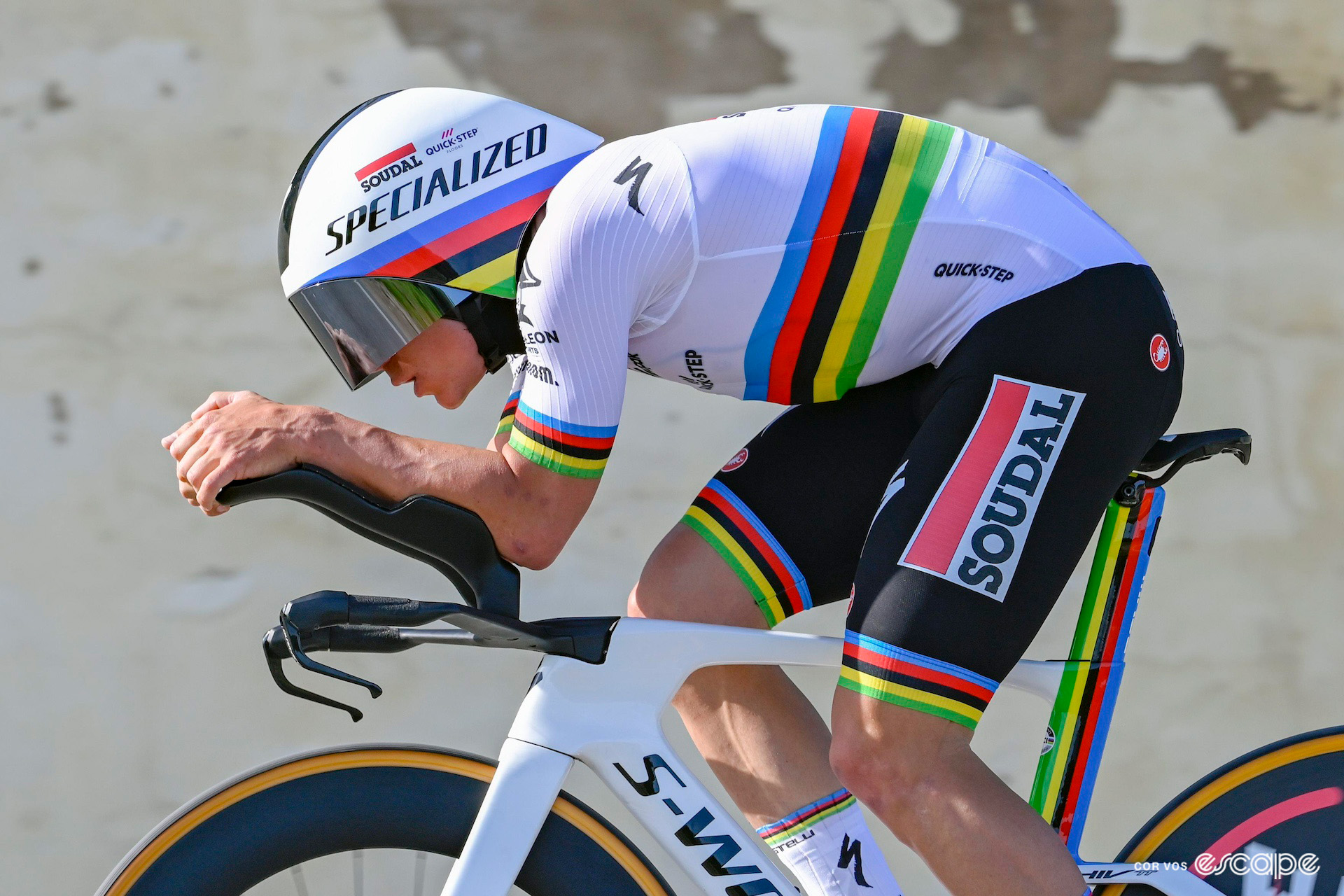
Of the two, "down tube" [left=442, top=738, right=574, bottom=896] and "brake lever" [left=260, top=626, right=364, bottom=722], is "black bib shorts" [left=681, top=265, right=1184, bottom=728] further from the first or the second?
"brake lever" [left=260, top=626, right=364, bottom=722]

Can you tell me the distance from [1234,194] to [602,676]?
6.41ft

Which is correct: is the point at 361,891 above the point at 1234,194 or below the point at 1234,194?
below

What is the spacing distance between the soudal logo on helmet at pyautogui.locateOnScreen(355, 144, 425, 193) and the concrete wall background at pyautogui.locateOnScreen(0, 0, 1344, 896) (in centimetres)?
111

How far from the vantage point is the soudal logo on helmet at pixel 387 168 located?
45.4 inches

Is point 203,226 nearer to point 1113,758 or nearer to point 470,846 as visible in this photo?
point 470,846

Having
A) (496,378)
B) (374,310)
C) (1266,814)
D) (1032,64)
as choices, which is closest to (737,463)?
(374,310)

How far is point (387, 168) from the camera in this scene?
1.16 m

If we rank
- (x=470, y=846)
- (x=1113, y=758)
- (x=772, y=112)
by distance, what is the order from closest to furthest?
(x=470, y=846)
(x=772, y=112)
(x=1113, y=758)

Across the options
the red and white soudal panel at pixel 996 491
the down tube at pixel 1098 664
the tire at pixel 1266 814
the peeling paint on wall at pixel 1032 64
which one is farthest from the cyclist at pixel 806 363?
the peeling paint on wall at pixel 1032 64

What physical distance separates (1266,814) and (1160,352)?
550 millimetres

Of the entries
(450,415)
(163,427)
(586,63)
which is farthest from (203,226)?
(586,63)

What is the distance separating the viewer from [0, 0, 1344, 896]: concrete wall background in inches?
86.2

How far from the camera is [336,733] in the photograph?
2.27 meters

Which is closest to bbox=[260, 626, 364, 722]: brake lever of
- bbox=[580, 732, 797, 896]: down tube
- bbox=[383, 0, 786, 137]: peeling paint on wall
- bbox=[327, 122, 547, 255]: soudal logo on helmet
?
bbox=[580, 732, 797, 896]: down tube
